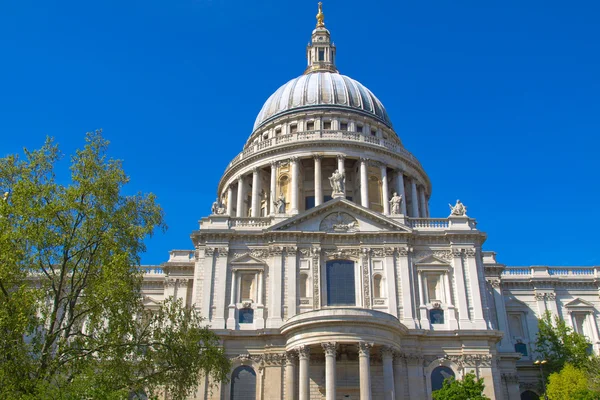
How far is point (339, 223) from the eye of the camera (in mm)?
43062

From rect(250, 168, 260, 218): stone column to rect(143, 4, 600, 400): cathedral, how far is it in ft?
11.3

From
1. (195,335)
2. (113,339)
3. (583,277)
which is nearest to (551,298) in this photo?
(583,277)

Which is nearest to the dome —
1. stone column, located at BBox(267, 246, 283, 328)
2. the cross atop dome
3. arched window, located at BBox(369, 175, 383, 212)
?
the cross atop dome

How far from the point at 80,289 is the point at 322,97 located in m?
44.5

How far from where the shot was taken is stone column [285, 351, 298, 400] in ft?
119

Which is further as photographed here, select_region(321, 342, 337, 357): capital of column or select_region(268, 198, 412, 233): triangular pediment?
select_region(268, 198, 412, 233): triangular pediment

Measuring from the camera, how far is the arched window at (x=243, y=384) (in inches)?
1479

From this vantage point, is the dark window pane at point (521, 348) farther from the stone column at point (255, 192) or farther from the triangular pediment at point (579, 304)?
the stone column at point (255, 192)

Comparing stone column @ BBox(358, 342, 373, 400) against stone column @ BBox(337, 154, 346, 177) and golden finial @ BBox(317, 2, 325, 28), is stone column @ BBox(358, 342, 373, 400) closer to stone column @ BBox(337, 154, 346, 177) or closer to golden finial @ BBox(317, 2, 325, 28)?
stone column @ BBox(337, 154, 346, 177)

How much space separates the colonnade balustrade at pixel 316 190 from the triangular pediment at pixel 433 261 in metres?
11.4

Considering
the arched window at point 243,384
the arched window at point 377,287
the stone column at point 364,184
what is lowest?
the arched window at point 243,384

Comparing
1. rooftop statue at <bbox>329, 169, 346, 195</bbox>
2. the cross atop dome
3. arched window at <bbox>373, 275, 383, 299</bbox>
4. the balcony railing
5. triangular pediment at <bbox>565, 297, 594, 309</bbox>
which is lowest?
arched window at <bbox>373, 275, 383, 299</bbox>

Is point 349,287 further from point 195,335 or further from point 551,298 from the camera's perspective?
point 551,298

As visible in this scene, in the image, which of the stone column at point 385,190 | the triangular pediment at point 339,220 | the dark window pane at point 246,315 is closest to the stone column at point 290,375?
the dark window pane at point 246,315
